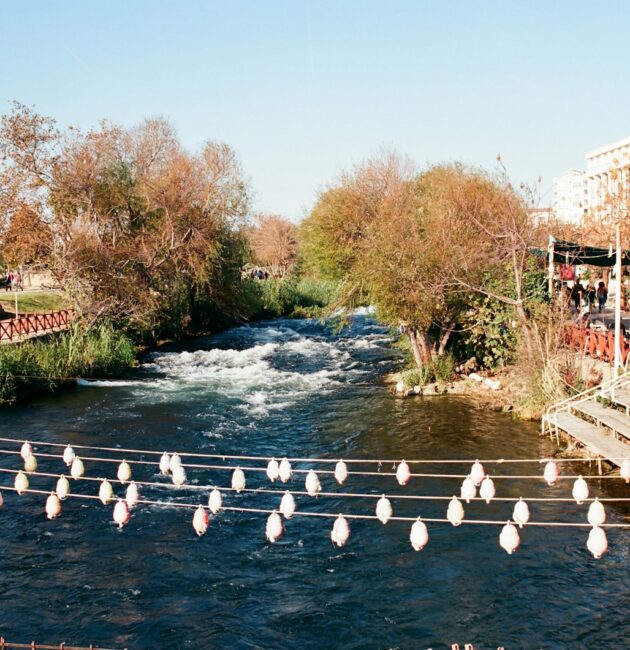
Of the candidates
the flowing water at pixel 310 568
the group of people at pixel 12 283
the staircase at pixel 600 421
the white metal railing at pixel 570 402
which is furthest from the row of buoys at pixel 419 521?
the group of people at pixel 12 283

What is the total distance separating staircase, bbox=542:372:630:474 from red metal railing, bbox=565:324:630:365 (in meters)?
2.28

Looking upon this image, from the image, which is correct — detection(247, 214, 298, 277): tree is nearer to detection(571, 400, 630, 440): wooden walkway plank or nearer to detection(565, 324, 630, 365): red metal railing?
detection(565, 324, 630, 365): red metal railing

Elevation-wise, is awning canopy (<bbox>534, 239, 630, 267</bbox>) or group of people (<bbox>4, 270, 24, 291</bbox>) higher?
group of people (<bbox>4, 270, 24, 291</bbox>)

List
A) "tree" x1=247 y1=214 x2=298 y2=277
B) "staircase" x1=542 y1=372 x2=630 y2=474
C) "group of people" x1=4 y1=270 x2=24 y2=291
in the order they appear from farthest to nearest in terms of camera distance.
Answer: "tree" x1=247 y1=214 x2=298 y2=277 < "group of people" x1=4 y1=270 x2=24 y2=291 < "staircase" x1=542 y1=372 x2=630 y2=474

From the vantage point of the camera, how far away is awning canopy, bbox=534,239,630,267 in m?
22.6

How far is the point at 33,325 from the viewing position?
31234 mm

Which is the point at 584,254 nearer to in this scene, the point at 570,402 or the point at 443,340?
the point at 443,340

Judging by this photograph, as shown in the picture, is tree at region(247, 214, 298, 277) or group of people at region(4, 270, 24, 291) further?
tree at region(247, 214, 298, 277)

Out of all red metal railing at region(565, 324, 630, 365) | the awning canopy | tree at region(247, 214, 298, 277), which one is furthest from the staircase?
tree at region(247, 214, 298, 277)

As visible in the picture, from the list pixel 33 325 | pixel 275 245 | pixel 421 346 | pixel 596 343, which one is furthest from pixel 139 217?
pixel 275 245

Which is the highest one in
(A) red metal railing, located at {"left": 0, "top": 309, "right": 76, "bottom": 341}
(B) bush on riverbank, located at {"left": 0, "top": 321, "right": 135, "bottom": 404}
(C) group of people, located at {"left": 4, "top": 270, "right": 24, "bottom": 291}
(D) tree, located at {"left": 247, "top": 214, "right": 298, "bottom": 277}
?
(D) tree, located at {"left": 247, "top": 214, "right": 298, "bottom": 277}

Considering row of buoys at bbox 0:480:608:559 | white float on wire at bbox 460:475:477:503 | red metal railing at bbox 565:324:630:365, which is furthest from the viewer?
red metal railing at bbox 565:324:630:365

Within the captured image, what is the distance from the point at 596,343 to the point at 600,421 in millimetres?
5386

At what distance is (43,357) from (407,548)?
59.1 feet
